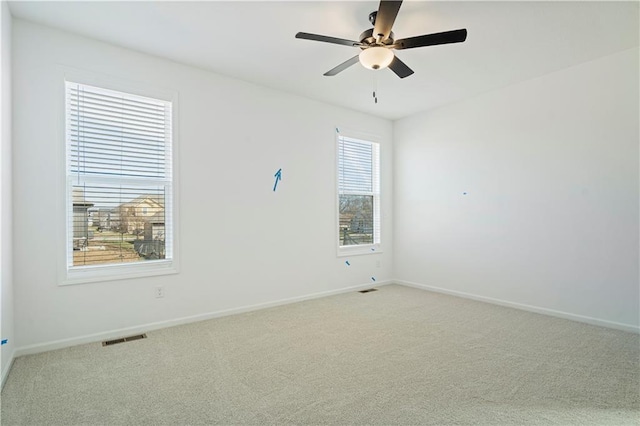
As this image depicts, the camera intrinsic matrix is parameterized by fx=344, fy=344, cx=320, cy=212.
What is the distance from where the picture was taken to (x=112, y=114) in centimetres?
322

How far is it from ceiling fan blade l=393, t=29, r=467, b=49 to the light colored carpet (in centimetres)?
235

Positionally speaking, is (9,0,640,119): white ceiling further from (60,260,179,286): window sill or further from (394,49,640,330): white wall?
(60,260,179,286): window sill

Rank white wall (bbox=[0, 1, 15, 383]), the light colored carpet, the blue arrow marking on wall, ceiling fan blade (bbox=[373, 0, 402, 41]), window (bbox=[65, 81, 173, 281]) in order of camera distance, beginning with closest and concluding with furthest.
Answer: the light colored carpet, ceiling fan blade (bbox=[373, 0, 402, 41]), white wall (bbox=[0, 1, 15, 383]), window (bbox=[65, 81, 173, 281]), the blue arrow marking on wall

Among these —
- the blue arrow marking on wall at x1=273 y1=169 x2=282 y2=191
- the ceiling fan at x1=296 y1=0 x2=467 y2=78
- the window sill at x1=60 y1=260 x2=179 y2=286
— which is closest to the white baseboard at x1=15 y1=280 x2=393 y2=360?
the window sill at x1=60 y1=260 x2=179 y2=286

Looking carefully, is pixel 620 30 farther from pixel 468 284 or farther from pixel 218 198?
pixel 218 198

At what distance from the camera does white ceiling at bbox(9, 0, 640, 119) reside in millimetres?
2615

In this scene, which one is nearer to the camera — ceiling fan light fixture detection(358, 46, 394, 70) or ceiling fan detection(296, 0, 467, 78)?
ceiling fan detection(296, 0, 467, 78)

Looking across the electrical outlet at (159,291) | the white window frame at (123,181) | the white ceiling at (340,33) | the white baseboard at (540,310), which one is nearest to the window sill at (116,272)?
the white window frame at (123,181)

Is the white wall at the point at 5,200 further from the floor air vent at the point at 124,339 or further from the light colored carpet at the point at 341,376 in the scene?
the floor air vent at the point at 124,339

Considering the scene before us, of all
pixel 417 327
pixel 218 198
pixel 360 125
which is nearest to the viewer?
pixel 417 327

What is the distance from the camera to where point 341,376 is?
2.40 m

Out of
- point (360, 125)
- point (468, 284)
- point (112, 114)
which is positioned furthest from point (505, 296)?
point (112, 114)

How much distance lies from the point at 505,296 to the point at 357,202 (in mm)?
2330

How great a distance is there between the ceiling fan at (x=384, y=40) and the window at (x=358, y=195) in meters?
2.30
